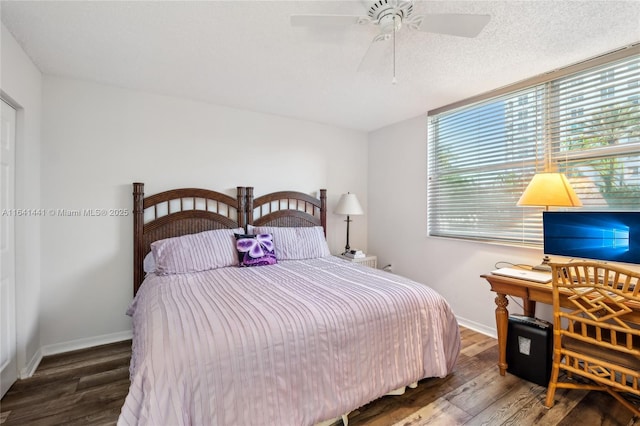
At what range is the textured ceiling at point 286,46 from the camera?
163 cm

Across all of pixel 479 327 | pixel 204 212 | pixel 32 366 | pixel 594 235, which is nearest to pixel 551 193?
pixel 594 235

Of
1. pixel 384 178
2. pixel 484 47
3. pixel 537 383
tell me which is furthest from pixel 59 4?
pixel 537 383

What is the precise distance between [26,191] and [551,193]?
3902mm

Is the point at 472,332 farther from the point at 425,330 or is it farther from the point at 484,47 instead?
the point at 484,47

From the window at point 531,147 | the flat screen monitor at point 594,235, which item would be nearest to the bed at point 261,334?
the flat screen monitor at point 594,235

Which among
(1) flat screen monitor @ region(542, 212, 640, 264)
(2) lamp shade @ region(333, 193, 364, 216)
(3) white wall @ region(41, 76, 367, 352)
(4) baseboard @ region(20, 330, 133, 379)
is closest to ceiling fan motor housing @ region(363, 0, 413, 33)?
(1) flat screen monitor @ region(542, 212, 640, 264)

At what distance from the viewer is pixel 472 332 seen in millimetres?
2846

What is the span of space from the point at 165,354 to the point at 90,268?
1.99 metres

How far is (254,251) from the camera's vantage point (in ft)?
8.80

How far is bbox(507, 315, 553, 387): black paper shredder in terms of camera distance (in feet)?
6.33

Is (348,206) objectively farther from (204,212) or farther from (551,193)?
(551,193)

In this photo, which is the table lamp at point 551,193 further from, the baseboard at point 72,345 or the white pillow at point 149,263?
the baseboard at point 72,345

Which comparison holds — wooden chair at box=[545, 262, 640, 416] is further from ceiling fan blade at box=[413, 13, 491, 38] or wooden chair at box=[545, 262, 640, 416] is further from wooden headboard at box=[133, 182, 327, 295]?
wooden headboard at box=[133, 182, 327, 295]

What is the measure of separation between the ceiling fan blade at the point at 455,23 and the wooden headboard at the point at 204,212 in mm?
2366
